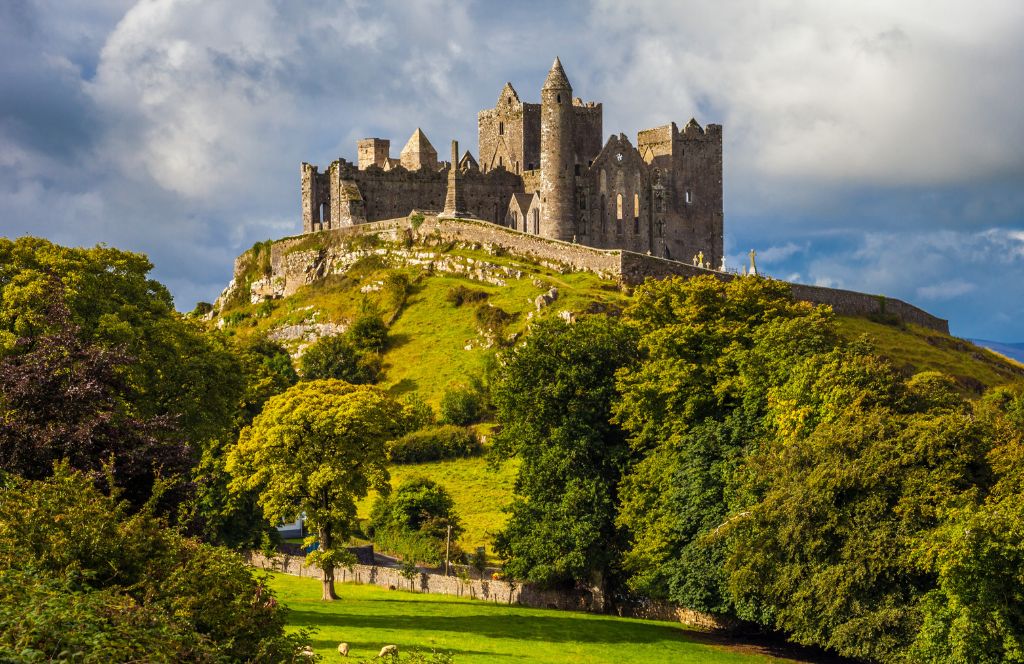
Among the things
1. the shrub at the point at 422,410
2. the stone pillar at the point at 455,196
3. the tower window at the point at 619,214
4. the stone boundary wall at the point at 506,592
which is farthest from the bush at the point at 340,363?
the stone boundary wall at the point at 506,592

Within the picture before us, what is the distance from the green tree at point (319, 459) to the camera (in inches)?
1953

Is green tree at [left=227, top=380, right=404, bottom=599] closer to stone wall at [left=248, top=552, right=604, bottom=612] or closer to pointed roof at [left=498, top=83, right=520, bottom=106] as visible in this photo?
stone wall at [left=248, top=552, right=604, bottom=612]

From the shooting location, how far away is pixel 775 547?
45094mm

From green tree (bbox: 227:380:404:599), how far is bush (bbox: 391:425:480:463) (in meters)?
32.9

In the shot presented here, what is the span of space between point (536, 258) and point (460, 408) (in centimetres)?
2040

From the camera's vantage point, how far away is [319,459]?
50.3 metres

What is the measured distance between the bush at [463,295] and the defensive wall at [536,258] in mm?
5934

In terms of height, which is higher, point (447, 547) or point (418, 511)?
point (418, 511)

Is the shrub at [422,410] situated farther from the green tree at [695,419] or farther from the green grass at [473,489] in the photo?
the green tree at [695,419]

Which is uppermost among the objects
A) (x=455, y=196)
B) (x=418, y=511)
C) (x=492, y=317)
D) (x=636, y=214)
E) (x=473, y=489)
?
(x=455, y=196)

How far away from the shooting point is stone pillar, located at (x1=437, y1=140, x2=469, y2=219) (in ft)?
366

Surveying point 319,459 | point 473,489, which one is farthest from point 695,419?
point 473,489

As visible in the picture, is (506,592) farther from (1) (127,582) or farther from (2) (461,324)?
(2) (461,324)

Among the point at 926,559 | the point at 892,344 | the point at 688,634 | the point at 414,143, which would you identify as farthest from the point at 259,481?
the point at 414,143
